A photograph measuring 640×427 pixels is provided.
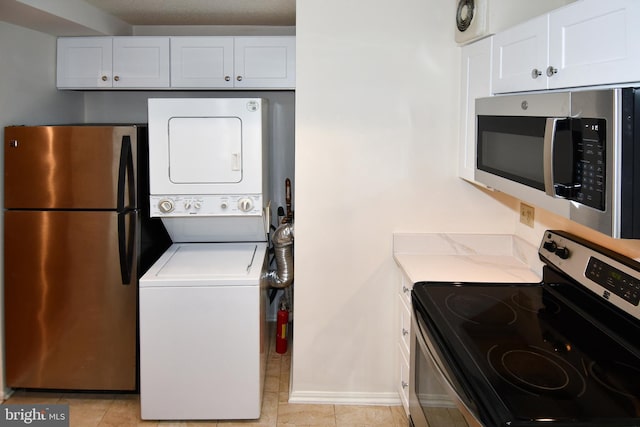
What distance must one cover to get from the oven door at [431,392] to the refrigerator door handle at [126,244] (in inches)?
60.0

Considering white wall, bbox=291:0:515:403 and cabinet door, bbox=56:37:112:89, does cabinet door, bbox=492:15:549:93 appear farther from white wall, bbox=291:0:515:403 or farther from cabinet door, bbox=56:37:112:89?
cabinet door, bbox=56:37:112:89

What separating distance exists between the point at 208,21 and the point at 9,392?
94.9 inches

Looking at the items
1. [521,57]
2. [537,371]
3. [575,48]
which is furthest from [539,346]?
[521,57]

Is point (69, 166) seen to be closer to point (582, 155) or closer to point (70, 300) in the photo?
point (70, 300)

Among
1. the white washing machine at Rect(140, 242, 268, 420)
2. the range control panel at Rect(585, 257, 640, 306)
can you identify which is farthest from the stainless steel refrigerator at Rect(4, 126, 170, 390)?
the range control panel at Rect(585, 257, 640, 306)

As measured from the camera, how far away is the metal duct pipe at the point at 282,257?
3.36 meters

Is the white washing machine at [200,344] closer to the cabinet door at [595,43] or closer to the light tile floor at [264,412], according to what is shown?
the light tile floor at [264,412]

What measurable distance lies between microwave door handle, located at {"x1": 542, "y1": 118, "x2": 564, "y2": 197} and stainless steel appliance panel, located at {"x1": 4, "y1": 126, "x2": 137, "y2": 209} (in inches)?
81.8

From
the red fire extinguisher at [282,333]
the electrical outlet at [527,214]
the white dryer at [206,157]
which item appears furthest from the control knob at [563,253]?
the red fire extinguisher at [282,333]

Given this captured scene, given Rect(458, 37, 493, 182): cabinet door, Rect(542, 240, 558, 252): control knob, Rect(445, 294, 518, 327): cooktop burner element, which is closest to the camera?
Rect(445, 294, 518, 327): cooktop burner element

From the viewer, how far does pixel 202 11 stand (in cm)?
325

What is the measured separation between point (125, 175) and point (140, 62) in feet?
2.54

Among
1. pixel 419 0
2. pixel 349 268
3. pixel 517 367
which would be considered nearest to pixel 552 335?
→ pixel 517 367

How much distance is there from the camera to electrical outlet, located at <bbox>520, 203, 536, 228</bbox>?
2.63 m
